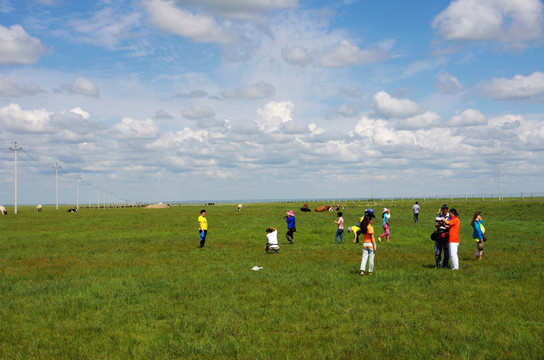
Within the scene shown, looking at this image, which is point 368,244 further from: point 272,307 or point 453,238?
point 272,307

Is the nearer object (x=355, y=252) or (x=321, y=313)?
(x=321, y=313)

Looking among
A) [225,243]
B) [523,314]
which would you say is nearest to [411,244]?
[225,243]

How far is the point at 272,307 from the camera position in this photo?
39.4ft

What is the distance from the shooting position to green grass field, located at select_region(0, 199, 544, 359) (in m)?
8.91

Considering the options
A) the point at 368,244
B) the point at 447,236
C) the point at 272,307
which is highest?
the point at 447,236

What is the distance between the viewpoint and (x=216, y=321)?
10750mm

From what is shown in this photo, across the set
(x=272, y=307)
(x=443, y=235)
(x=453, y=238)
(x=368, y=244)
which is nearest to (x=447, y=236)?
(x=443, y=235)

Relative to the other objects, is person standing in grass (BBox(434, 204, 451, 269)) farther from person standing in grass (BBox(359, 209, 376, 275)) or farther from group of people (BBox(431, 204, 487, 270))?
person standing in grass (BBox(359, 209, 376, 275))

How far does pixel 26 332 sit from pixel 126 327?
87.8 inches

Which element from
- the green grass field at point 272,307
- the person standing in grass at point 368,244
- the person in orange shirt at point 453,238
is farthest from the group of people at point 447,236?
the person standing in grass at point 368,244

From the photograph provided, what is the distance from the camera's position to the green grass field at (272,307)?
8906mm

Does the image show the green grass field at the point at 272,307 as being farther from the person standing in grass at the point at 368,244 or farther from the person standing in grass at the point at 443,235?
the person standing in grass at the point at 443,235

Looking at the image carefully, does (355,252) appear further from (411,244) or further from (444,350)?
(444,350)

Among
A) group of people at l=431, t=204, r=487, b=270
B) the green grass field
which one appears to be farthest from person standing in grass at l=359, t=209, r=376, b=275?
group of people at l=431, t=204, r=487, b=270
